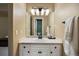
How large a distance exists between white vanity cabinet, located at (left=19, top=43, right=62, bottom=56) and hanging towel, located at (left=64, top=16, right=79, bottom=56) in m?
0.17

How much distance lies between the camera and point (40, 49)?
2.01 m

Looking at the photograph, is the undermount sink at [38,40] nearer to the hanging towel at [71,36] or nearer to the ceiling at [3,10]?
the hanging towel at [71,36]

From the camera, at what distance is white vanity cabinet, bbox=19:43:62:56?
199 centimetres

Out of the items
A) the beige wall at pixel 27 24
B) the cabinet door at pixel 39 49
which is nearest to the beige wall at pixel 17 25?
the beige wall at pixel 27 24

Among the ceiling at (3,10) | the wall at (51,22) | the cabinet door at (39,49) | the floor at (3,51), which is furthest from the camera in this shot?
the wall at (51,22)

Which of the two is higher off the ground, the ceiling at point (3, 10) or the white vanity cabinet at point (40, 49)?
the ceiling at point (3, 10)

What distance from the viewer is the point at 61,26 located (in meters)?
2.02

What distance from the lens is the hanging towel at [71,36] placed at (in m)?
1.78

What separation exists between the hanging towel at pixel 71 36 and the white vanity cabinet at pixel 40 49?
0.17 m

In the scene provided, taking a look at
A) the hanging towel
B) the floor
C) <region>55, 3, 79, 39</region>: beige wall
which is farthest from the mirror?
the floor

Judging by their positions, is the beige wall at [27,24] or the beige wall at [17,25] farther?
the beige wall at [27,24]

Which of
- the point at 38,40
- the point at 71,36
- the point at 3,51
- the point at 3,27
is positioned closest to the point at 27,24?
the point at 38,40

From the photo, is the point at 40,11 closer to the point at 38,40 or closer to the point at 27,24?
the point at 27,24

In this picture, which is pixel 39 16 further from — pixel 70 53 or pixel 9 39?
pixel 70 53
